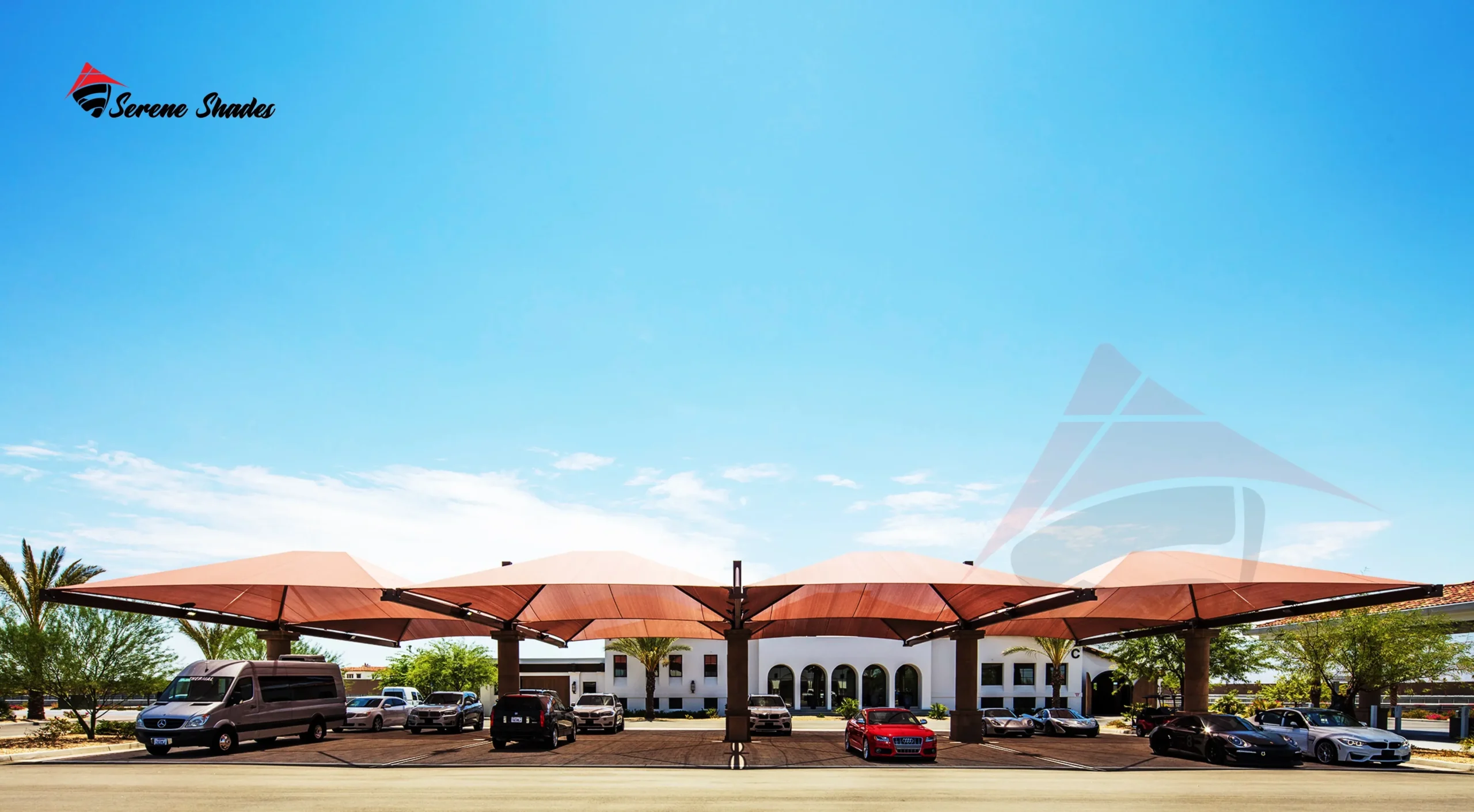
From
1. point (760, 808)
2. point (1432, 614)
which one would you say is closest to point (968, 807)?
point (760, 808)

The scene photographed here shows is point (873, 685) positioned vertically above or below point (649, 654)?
below

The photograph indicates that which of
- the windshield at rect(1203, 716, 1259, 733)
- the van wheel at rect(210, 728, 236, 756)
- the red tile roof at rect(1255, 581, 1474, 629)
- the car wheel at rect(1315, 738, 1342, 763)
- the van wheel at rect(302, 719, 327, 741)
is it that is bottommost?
the van wheel at rect(302, 719, 327, 741)

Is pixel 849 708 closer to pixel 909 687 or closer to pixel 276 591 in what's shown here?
pixel 909 687

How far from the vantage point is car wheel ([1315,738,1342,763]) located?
24.3 m

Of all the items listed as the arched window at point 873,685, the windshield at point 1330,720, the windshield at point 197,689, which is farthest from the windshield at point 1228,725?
the arched window at point 873,685

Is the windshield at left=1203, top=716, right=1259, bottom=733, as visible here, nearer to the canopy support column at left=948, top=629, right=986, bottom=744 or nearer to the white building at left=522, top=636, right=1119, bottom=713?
the canopy support column at left=948, top=629, right=986, bottom=744

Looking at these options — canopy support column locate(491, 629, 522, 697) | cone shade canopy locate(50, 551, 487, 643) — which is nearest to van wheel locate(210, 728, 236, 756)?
cone shade canopy locate(50, 551, 487, 643)

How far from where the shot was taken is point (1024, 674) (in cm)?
6050

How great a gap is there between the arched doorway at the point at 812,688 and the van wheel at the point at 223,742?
132ft

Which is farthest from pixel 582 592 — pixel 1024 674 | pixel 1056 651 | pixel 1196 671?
pixel 1024 674

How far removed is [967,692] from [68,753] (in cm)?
2617

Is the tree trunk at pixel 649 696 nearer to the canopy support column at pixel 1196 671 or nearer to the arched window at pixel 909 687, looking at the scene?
the arched window at pixel 909 687

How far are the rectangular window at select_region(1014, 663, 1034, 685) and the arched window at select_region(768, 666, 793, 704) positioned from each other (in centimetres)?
1459

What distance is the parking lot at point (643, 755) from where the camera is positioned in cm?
2136
